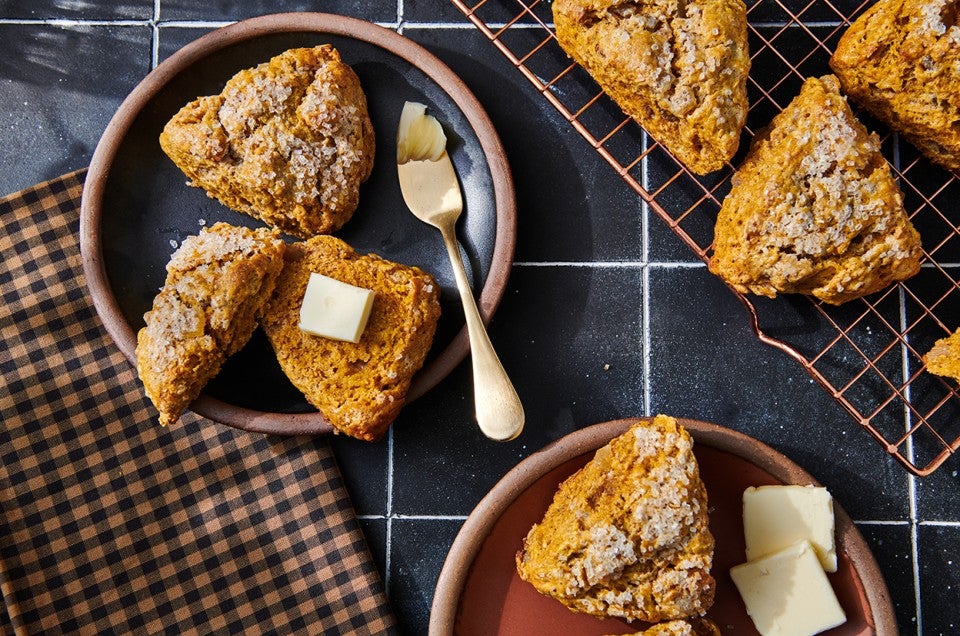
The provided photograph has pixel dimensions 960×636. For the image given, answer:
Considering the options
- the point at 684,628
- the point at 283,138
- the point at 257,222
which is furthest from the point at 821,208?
the point at 257,222

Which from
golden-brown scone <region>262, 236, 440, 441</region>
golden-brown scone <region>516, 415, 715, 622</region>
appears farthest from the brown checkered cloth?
golden-brown scone <region>516, 415, 715, 622</region>

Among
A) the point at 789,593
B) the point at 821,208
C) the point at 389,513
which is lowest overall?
the point at 389,513

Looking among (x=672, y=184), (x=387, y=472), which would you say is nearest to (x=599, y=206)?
(x=672, y=184)

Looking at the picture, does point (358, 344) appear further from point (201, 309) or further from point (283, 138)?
point (283, 138)

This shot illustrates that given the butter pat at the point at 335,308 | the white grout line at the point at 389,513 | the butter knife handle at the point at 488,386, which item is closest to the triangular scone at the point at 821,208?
the butter knife handle at the point at 488,386

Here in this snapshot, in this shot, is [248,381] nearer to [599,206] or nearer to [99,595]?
[99,595]

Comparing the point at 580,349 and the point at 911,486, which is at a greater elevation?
the point at 580,349

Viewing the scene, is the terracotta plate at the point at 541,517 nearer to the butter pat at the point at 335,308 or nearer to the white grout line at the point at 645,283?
the white grout line at the point at 645,283
